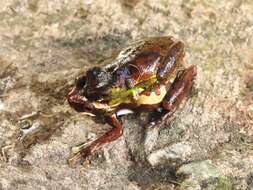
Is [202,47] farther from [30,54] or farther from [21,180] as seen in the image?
[21,180]

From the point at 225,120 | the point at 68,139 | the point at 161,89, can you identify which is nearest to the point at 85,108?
the point at 68,139

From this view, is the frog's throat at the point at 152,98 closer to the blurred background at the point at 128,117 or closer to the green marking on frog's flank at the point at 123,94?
the green marking on frog's flank at the point at 123,94

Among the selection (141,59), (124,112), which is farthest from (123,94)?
(141,59)

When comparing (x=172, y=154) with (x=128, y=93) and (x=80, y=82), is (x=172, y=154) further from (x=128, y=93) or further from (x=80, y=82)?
(x=80, y=82)

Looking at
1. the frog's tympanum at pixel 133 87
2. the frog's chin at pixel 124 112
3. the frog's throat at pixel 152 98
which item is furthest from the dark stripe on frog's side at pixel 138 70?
the frog's chin at pixel 124 112

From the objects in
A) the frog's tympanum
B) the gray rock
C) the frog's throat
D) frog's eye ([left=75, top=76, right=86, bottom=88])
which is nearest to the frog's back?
the frog's tympanum

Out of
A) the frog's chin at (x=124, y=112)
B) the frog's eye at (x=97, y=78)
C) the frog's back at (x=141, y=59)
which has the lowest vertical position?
the frog's chin at (x=124, y=112)

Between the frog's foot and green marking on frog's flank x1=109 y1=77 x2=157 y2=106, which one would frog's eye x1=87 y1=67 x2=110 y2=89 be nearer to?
green marking on frog's flank x1=109 y1=77 x2=157 y2=106
